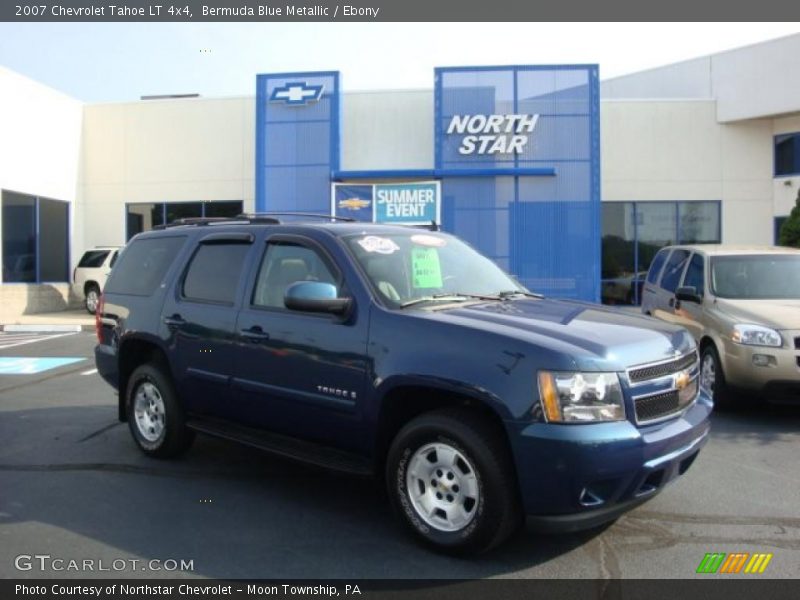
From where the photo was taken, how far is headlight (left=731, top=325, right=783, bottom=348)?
651cm

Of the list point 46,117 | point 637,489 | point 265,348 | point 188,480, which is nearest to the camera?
point 637,489

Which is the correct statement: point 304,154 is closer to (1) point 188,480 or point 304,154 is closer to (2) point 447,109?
(2) point 447,109

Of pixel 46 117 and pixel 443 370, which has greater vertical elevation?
pixel 46 117

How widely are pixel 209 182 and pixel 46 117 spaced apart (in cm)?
490

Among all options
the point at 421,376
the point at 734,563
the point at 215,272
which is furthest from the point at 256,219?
the point at 734,563

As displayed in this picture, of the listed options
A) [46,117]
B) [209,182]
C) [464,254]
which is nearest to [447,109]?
[209,182]

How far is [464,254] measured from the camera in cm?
520

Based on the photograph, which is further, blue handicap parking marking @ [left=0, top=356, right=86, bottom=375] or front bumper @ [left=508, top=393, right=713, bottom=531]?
blue handicap parking marking @ [left=0, top=356, right=86, bottom=375]

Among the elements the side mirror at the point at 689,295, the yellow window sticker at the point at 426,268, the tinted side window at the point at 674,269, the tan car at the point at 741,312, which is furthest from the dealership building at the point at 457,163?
the yellow window sticker at the point at 426,268

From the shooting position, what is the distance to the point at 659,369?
3777mm

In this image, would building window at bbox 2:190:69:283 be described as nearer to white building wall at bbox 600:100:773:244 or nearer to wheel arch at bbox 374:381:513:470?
white building wall at bbox 600:100:773:244

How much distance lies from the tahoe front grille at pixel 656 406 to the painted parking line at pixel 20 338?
12987 millimetres

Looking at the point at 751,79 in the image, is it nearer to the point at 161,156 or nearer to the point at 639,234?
the point at 639,234

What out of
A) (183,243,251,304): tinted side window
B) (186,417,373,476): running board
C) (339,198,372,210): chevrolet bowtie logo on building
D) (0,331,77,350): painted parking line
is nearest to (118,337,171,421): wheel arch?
(183,243,251,304): tinted side window
